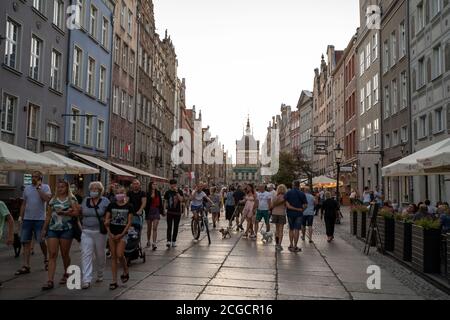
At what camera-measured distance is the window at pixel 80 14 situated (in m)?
26.7

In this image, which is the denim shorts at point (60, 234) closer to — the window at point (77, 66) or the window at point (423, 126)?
the window at point (77, 66)

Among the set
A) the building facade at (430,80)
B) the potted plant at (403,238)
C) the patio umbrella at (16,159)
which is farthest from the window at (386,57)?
the patio umbrella at (16,159)

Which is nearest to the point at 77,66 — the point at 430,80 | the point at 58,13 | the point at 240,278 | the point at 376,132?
the point at 58,13

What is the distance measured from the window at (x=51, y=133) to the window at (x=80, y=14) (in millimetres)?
6081

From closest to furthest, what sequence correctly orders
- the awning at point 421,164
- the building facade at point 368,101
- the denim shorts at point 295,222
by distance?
the awning at point 421,164, the denim shorts at point 295,222, the building facade at point 368,101

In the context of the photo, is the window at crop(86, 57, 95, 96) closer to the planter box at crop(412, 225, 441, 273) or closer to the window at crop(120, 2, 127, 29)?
the window at crop(120, 2, 127, 29)

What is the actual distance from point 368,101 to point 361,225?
81.2 feet

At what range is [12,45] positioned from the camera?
65.8 feet

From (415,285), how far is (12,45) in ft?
58.4

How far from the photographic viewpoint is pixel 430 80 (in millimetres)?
25844

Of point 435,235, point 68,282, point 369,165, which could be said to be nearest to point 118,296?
point 68,282

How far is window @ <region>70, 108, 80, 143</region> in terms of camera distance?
2673 centimetres

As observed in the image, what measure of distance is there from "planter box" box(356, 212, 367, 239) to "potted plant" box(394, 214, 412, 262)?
460 cm
